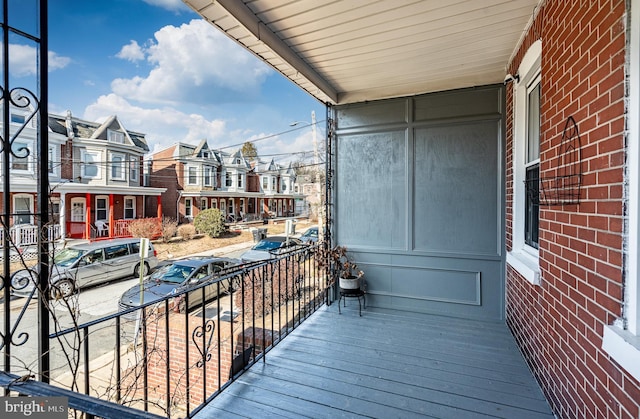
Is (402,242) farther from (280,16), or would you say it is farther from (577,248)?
(280,16)

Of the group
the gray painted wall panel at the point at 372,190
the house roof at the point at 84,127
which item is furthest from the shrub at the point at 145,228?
the gray painted wall panel at the point at 372,190

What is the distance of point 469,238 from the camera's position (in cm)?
313

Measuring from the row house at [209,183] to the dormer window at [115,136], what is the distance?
1431 millimetres

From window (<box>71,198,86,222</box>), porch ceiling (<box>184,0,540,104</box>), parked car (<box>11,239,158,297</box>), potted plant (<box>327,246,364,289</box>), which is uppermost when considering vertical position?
porch ceiling (<box>184,0,540,104</box>)

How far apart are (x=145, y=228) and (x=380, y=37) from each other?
12.4m

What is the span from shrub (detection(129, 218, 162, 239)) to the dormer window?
3686 mm

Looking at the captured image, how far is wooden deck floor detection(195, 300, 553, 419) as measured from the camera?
5.79 ft

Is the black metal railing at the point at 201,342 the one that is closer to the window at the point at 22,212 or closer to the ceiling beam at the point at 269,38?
the window at the point at 22,212

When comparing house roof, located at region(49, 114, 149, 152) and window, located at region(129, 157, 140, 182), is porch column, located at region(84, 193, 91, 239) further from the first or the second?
house roof, located at region(49, 114, 149, 152)

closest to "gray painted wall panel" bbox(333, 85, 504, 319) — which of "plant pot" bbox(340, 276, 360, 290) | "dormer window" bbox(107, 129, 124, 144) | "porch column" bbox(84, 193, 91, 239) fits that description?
"plant pot" bbox(340, 276, 360, 290)

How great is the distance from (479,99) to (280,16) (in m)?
2.16

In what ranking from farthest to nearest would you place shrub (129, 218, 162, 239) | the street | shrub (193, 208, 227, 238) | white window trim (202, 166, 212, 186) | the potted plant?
white window trim (202, 166, 212, 186) → shrub (193, 208, 227, 238) → shrub (129, 218, 162, 239) → the street → the potted plant

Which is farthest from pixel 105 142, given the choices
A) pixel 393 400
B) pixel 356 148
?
pixel 393 400

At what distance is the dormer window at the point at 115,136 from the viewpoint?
12984 millimetres
